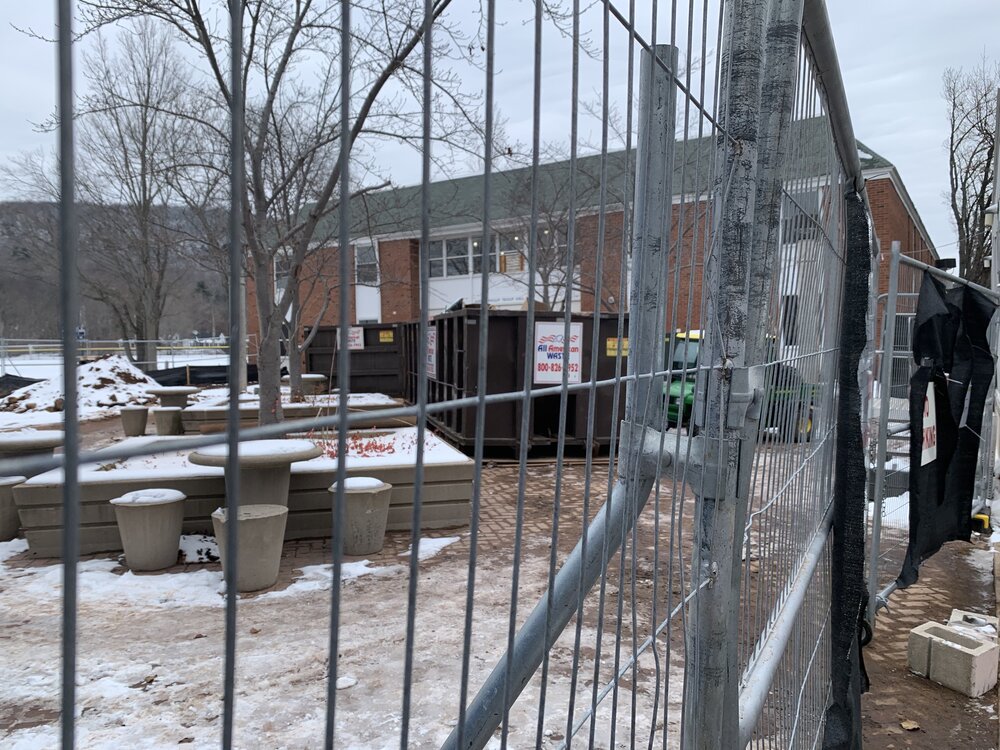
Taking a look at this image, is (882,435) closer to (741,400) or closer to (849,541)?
(849,541)

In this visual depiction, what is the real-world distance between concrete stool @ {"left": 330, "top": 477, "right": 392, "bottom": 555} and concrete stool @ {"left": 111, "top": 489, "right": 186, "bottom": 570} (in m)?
1.29

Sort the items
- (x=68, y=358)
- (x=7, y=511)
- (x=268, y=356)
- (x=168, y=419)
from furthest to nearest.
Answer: (x=168, y=419), (x=268, y=356), (x=7, y=511), (x=68, y=358)

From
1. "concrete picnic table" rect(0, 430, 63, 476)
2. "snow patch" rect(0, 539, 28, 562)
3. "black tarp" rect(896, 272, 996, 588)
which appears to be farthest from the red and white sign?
"snow patch" rect(0, 539, 28, 562)

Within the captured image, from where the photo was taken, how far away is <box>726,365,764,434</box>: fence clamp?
5.25ft

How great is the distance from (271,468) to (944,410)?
16.5 feet

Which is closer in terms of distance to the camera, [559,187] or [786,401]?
[786,401]

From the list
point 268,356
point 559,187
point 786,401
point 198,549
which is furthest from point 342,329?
point 559,187

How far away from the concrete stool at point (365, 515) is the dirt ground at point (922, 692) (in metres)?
3.80

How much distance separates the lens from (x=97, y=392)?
1588 centimetres

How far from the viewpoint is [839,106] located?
2521mm

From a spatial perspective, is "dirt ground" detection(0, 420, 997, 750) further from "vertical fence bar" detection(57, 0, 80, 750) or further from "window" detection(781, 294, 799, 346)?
"vertical fence bar" detection(57, 0, 80, 750)

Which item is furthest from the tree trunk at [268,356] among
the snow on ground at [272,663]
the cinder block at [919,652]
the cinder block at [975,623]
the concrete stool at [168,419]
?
the cinder block at [975,623]

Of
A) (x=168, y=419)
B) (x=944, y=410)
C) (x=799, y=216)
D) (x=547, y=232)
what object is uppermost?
(x=547, y=232)

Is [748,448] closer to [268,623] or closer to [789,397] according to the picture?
[789,397]
